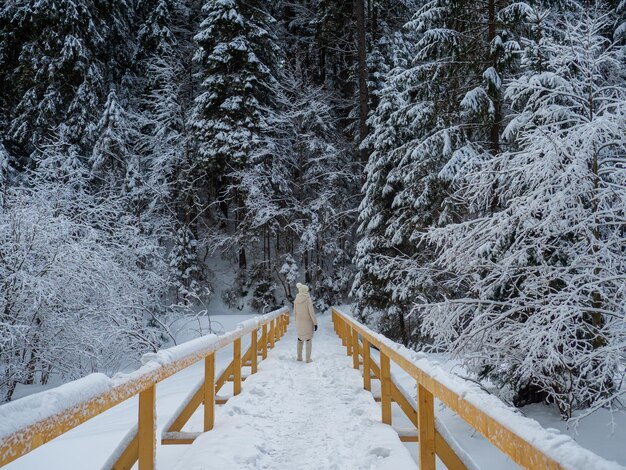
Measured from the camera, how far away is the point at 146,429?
2.79 m

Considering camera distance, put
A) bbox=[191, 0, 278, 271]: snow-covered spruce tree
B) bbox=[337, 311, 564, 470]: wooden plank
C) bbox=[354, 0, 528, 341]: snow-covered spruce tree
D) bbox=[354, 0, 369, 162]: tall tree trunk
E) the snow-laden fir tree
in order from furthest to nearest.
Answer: the snow-laden fir tree, bbox=[191, 0, 278, 271]: snow-covered spruce tree, bbox=[354, 0, 369, 162]: tall tree trunk, bbox=[354, 0, 528, 341]: snow-covered spruce tree, bbox=[337, 311, 564, 470]: wooden plank

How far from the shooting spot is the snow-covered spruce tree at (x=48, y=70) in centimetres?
2175

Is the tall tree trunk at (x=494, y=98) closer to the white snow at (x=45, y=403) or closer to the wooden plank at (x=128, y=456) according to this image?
the wooden plank at (x=128, y=456)

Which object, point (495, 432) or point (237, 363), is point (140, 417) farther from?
point (237, 363)

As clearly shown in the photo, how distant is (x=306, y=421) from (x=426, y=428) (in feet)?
9.14

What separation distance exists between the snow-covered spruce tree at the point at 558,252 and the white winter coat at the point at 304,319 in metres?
3.80

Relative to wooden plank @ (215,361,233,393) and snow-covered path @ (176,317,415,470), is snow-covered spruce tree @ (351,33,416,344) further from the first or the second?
wooden plank @ (215,361,233,393)

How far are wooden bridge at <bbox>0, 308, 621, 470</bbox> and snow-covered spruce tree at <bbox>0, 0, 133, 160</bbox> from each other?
771 inches

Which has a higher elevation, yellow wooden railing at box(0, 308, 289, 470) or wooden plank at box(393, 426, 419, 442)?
yellow wooden railing at box(0, 308, 289, 470)

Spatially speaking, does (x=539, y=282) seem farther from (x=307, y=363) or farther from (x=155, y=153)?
(x=155, y=153)

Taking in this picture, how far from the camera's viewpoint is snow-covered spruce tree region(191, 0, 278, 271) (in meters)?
23.9

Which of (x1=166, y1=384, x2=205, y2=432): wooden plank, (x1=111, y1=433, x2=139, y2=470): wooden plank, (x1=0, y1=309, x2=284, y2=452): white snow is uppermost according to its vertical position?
(x1=0, y1=309, x2=284, y2=452): white snow

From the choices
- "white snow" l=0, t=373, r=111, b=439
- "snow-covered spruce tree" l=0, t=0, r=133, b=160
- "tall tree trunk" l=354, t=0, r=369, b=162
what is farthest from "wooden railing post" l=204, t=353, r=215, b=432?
"snow-covered spruce tree" l=0, t=0, r=133, b=160

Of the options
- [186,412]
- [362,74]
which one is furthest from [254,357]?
[362,74]
